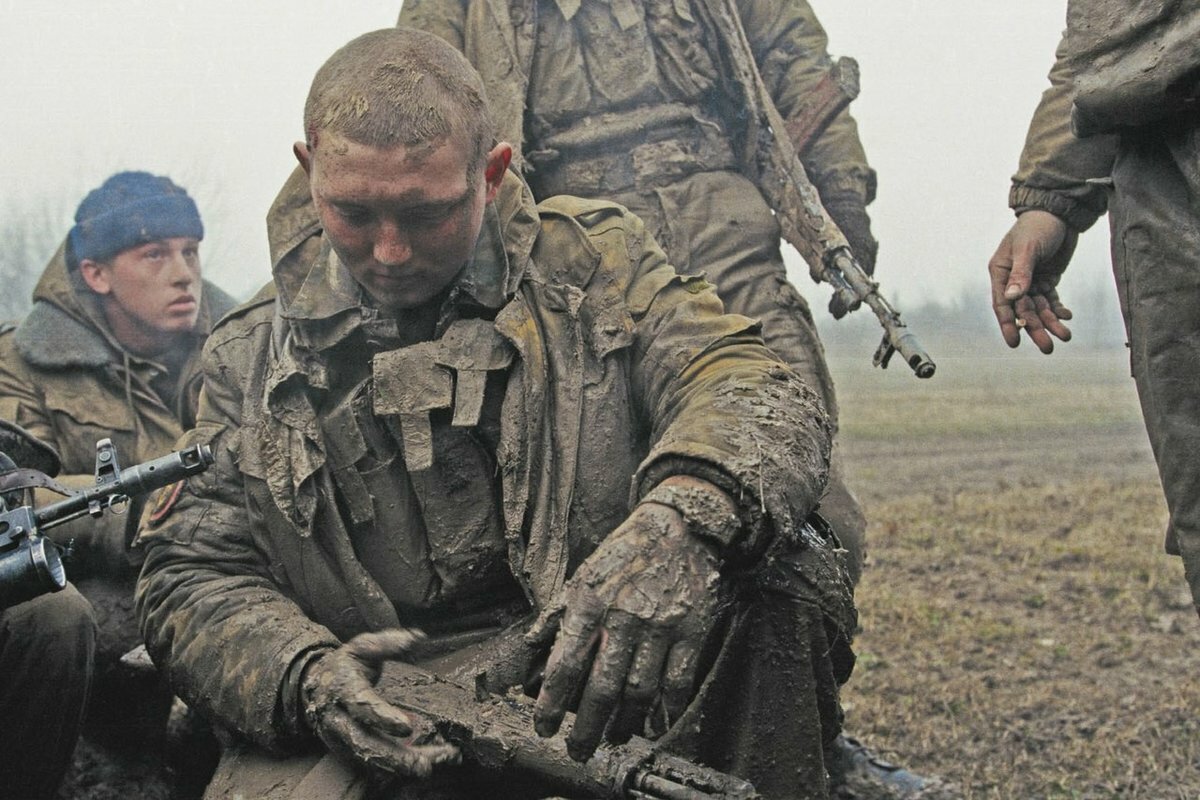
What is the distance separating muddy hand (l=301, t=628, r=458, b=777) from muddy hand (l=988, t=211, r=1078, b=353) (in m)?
1.49

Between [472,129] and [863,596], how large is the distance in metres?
3.86

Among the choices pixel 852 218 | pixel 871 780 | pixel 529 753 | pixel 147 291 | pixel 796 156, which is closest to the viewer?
pixel 529 753

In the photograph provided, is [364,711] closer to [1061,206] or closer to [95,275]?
[1061,206]

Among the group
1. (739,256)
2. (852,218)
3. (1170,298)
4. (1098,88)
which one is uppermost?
(1098,88)

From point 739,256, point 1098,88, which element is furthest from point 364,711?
point 739,256

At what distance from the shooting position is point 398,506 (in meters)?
2.77

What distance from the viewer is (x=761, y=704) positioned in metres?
2.38

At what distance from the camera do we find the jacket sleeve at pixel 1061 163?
283cm

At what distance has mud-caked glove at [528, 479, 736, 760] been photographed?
1.98 m

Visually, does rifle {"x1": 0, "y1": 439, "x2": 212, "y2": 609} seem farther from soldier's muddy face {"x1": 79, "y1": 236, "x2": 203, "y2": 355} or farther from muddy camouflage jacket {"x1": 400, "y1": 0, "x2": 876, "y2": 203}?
muddy camouflage jacket {"x1": 400, "y1": 0, "x2": 876, "y2": 203}

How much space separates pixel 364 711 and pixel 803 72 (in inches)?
114

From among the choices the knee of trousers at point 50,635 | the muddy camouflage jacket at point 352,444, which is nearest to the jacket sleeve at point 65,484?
the knee of trousers at point 50,635

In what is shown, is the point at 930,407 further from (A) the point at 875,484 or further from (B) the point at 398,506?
(B) the point at 398,506

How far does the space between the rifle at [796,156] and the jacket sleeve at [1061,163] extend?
1.05m
